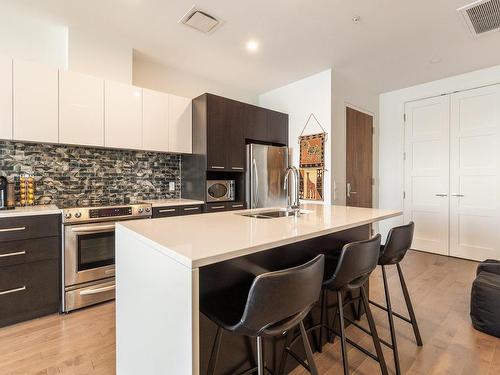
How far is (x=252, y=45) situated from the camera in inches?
118

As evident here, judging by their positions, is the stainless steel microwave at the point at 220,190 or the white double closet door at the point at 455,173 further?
the white double closet door at the point at 455,173

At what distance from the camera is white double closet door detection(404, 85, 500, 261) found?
3.64 metres

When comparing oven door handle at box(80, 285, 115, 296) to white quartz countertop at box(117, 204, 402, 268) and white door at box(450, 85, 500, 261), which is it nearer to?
white quartz countertop at box(117, 204, 402, 268)

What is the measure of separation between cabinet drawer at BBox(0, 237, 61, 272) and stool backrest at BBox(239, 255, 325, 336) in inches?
83.9

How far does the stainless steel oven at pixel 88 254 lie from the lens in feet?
7.77

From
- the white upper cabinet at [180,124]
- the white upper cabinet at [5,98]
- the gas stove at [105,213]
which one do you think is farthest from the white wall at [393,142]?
the white upper cabinet at [5,98]

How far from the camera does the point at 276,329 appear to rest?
1042mm

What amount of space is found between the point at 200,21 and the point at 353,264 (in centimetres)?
248

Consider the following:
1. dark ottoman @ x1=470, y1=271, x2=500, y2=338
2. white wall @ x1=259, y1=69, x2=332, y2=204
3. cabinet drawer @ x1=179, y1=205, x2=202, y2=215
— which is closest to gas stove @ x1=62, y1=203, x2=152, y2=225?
cabinet drawer @ x1=179, y1=205, x2=202, y2=215

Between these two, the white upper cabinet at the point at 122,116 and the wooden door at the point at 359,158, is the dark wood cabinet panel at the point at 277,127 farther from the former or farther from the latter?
the white upper cabinet at the point at 122,116

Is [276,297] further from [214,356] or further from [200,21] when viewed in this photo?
[200,21]

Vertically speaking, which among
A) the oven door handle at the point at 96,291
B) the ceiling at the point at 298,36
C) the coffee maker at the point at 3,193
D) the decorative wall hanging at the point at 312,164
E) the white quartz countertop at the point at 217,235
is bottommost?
the oven door handle at the point at 96,291

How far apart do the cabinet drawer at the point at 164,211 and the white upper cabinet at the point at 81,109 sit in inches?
34.7

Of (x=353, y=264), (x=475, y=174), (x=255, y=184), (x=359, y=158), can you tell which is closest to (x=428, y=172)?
(x=475, y=174)
